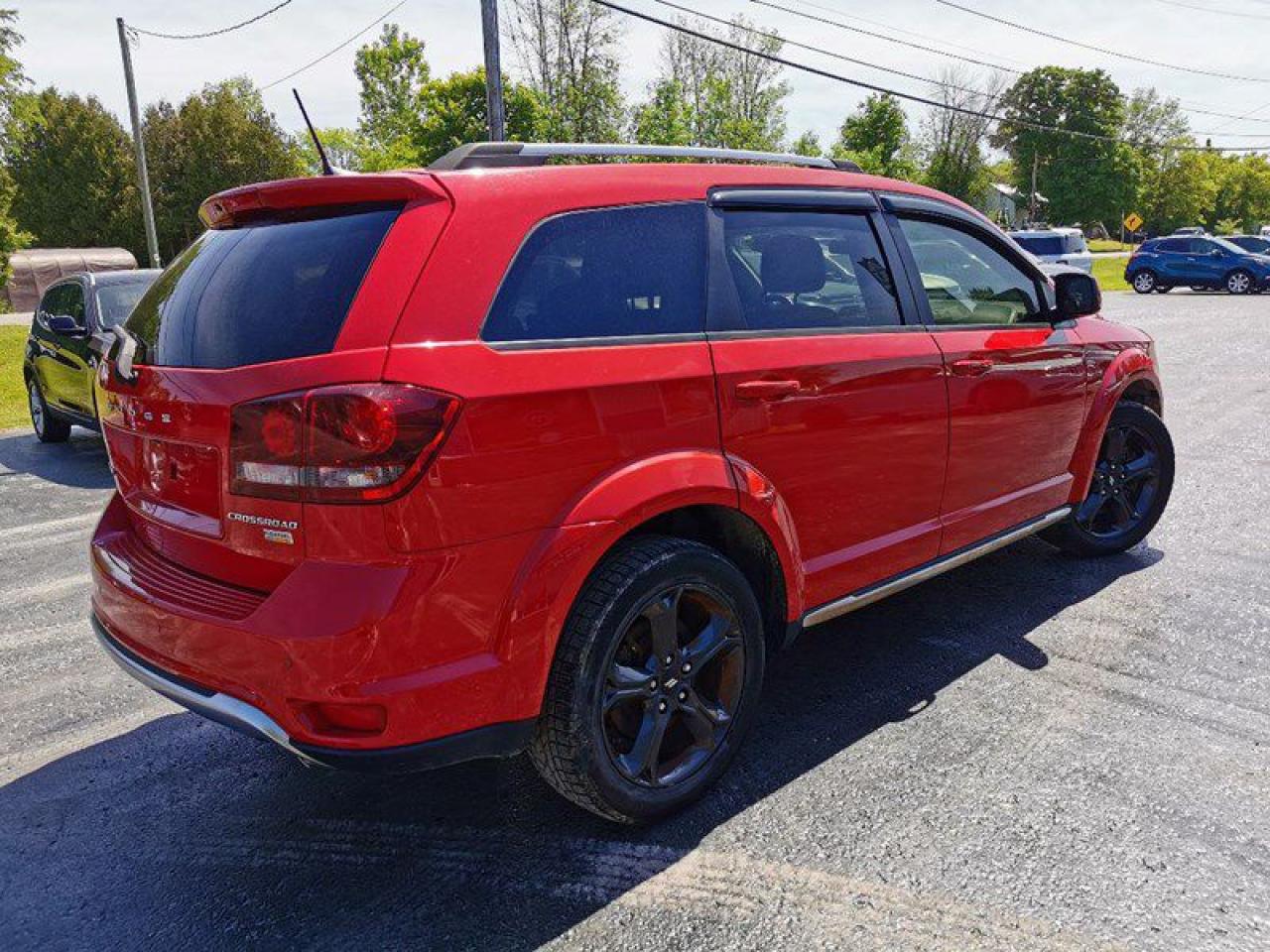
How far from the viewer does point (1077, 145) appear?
76.2 m

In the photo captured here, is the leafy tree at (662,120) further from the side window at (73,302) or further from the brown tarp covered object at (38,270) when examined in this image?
the side window at (73,302)

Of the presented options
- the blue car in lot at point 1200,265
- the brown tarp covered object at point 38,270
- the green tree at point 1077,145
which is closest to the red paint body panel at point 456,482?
the blue car in lot at point 1200,265

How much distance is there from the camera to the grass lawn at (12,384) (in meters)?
11.2

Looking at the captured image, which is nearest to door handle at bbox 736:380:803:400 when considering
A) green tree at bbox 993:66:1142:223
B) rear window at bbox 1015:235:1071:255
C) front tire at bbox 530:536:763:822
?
front tire at bbox 530:536:763:822

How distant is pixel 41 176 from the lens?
49875 millimetres

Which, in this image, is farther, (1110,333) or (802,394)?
(1110,333)

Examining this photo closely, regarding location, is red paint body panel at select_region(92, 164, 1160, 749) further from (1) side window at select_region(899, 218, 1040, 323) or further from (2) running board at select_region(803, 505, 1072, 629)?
(1) side window at select_region(899, 218, 1040, 323)

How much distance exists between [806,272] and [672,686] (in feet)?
4.78

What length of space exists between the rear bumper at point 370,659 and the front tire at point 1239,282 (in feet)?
109

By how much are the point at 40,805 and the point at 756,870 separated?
7.25 feet

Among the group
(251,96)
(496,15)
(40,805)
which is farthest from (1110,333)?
(251,96)

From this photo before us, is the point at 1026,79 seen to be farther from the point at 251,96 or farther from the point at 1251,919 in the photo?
the point at 1251,919

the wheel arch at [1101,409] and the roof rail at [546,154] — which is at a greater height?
the roof rail at [546,154]

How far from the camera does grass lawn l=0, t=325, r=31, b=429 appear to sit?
1125 centimetres
